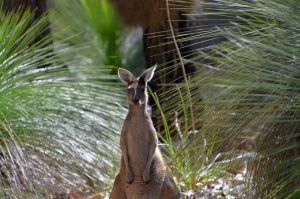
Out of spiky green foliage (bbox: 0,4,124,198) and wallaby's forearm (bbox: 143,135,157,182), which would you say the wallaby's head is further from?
spiky green foliage (bbox: 0,4,124,198)

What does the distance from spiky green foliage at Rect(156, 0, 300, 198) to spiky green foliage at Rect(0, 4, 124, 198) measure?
1092mm

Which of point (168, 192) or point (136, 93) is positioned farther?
point (168, 192)

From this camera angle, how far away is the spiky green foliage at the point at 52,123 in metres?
4.21

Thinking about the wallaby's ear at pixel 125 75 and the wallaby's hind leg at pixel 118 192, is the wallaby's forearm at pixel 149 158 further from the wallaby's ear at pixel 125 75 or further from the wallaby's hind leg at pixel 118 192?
the wallaby's ear at pixel 125 75

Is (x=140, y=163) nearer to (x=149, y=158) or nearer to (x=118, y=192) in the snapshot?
(x=149, y=158)

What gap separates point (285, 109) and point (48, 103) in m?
1.74

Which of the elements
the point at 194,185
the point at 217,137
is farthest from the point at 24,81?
the point at 217,137

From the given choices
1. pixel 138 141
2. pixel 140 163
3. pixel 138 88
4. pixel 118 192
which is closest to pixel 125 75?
pixel 138 88

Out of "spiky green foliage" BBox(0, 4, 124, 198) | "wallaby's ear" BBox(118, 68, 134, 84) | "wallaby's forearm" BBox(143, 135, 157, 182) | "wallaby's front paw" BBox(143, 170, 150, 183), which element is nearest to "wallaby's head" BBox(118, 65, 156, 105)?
"wallaby's ear" BBox(118, 68, 134, 84)

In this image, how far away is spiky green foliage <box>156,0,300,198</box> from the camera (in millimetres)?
3191

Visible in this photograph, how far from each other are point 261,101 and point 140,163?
0.81 meters

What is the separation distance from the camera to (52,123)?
173 inches

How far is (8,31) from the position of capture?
15.7 ft

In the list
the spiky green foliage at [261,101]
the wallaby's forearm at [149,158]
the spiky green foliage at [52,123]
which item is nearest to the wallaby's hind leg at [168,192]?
the wallaby's forearm at [149,158]
